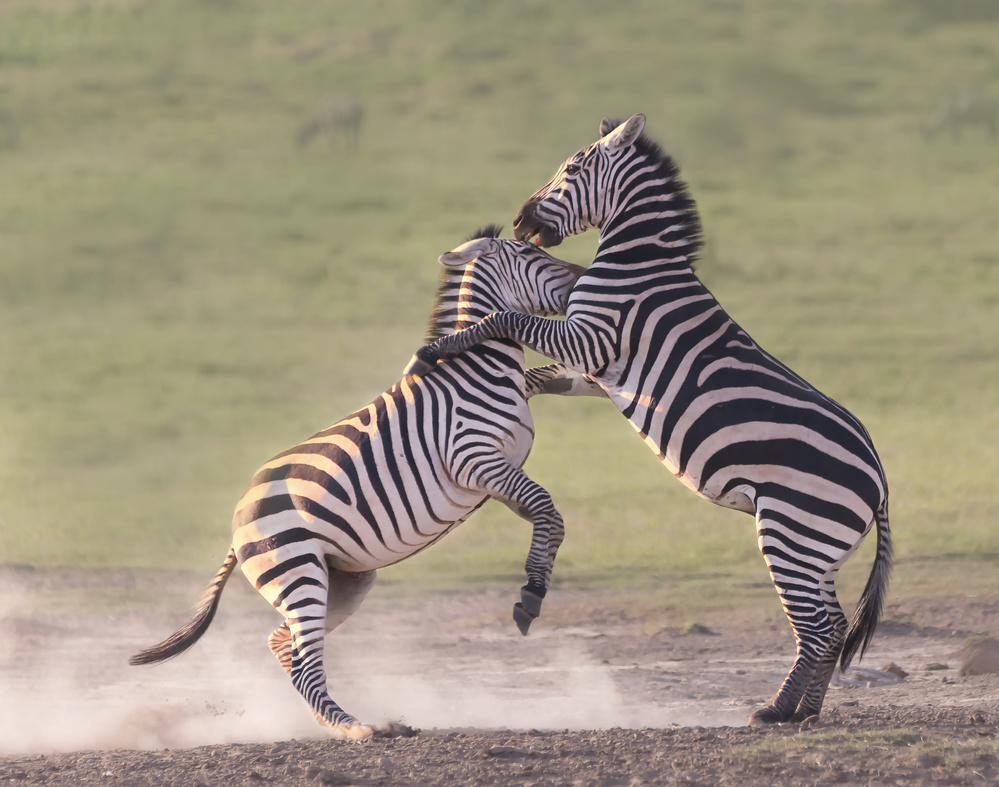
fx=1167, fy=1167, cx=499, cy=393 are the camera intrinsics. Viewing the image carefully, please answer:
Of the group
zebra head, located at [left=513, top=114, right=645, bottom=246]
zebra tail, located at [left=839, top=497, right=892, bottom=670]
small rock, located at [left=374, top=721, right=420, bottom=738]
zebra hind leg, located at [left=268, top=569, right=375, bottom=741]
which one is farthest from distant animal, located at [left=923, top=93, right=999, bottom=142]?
small rock, located at [left=374, top=721, right=420, bottom=738]

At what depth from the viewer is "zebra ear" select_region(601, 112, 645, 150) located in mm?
6215

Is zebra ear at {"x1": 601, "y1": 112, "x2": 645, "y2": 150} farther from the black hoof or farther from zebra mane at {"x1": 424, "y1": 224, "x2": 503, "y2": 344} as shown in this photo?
the black hoof

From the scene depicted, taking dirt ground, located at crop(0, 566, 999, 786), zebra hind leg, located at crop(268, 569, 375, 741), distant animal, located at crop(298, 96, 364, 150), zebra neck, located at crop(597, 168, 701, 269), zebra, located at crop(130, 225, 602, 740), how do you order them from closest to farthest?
dirt ground, located at crop(0, 566, 999, 786) < zebra hind leg, located at crop(268, 569, 375, 741) < zebra, located at crop(130, 225, 602, 740) < zebra neck, located at crop(597, 168, 701, 269) < distant animal, located at crop(298, 96, 364, 150)

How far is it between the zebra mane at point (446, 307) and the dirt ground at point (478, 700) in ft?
7.23

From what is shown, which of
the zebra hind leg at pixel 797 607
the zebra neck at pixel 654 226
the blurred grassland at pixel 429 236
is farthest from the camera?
the blurred grassland at pixel 429 236

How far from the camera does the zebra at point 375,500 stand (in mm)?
5852

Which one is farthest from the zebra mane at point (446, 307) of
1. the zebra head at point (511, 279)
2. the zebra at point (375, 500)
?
the zebra at point (375, 500)

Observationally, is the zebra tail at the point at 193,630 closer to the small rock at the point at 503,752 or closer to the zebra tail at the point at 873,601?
the small rock at the point at 503,752

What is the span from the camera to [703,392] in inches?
222

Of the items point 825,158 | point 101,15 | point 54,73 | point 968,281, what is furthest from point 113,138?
point 968,281

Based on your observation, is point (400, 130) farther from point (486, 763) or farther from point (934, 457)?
point (486, 763)

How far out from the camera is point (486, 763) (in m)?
5.02

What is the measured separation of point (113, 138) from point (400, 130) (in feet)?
19.1

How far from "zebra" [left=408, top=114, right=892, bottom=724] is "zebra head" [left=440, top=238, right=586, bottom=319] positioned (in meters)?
0.25
